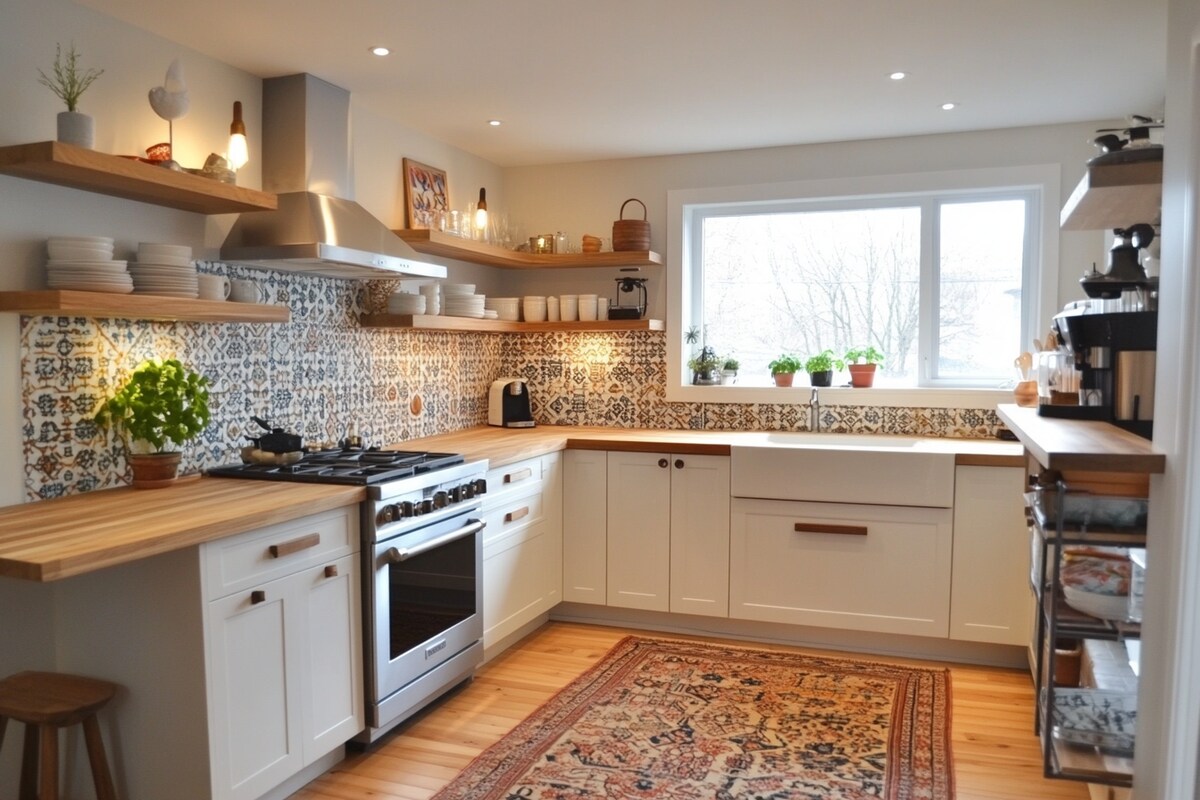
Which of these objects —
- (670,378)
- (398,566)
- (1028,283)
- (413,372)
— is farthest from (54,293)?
(1028,283)

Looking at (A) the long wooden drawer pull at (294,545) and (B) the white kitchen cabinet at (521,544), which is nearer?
Answer: (A) the long wooden drawer pull at (294,545)

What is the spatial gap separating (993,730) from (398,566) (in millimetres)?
2201

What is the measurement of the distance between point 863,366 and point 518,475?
1869 millimetres

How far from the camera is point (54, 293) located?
7.25ft

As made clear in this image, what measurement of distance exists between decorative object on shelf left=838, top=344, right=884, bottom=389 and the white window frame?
6cm

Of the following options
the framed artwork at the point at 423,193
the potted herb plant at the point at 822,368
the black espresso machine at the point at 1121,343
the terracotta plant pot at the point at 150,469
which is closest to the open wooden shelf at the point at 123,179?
the terracotta plant pot at the point at 150,469

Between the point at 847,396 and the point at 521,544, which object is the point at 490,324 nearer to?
the point at 521,544

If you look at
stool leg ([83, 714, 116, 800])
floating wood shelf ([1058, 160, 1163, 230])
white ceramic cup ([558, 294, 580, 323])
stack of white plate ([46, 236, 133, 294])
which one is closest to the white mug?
stack of white plate ([46, 236, 133, 294])

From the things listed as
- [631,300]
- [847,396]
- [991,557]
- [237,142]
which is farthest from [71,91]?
[991,557]

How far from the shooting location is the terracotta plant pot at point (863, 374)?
170 inches

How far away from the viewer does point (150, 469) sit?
8.71ft

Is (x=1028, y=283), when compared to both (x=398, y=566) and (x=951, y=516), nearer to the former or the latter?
(x=951, y=516)

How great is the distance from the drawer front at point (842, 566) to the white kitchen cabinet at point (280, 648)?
1.87 metres

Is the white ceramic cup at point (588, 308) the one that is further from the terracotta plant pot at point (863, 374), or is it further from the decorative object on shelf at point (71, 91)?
the decorative object on shelf at point (71, 91)
